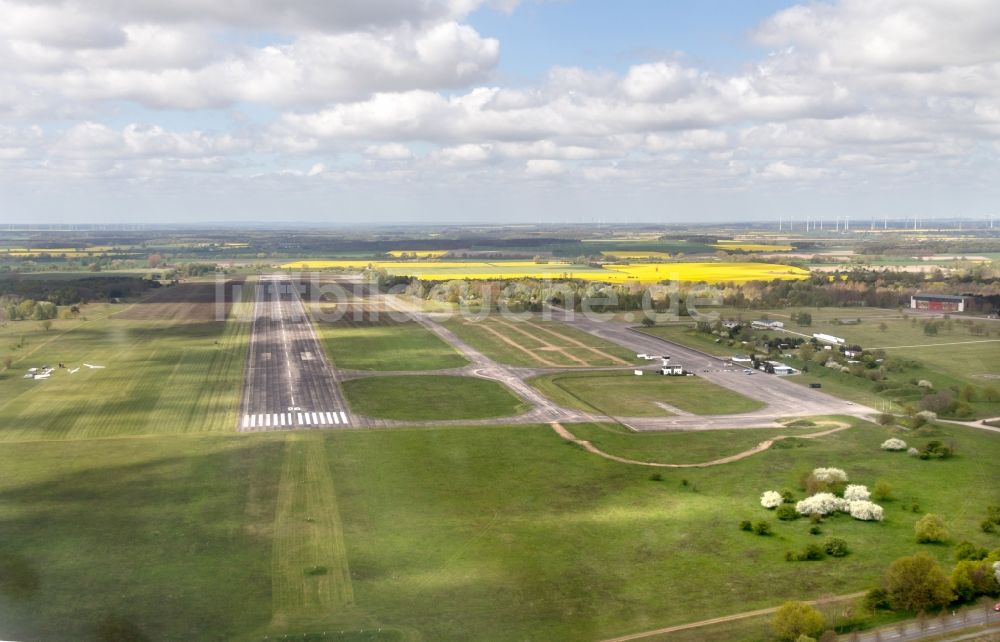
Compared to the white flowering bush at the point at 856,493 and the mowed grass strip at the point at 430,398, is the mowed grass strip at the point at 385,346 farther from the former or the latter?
the white flowering bush at the point at 856,493

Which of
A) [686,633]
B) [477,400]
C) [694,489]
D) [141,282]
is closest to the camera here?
[686,633]

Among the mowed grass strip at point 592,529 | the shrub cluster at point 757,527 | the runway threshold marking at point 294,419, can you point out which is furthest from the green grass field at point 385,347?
the shrub cluster at point 757,527

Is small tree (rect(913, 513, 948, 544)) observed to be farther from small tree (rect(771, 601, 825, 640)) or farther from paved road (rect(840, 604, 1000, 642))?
small tree (rect(771, 601, 825, 640))

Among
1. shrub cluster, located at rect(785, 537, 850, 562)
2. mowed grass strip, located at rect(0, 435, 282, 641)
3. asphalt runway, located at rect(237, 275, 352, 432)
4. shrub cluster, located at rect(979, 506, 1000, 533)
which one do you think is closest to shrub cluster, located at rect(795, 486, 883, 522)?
shrub cluster, located at rect(785, 537, 850, 562)


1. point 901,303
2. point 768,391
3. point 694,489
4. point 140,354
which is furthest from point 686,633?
point 901,303

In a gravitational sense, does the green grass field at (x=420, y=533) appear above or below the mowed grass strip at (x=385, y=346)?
below

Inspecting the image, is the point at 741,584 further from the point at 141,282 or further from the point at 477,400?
the point at 141,282
